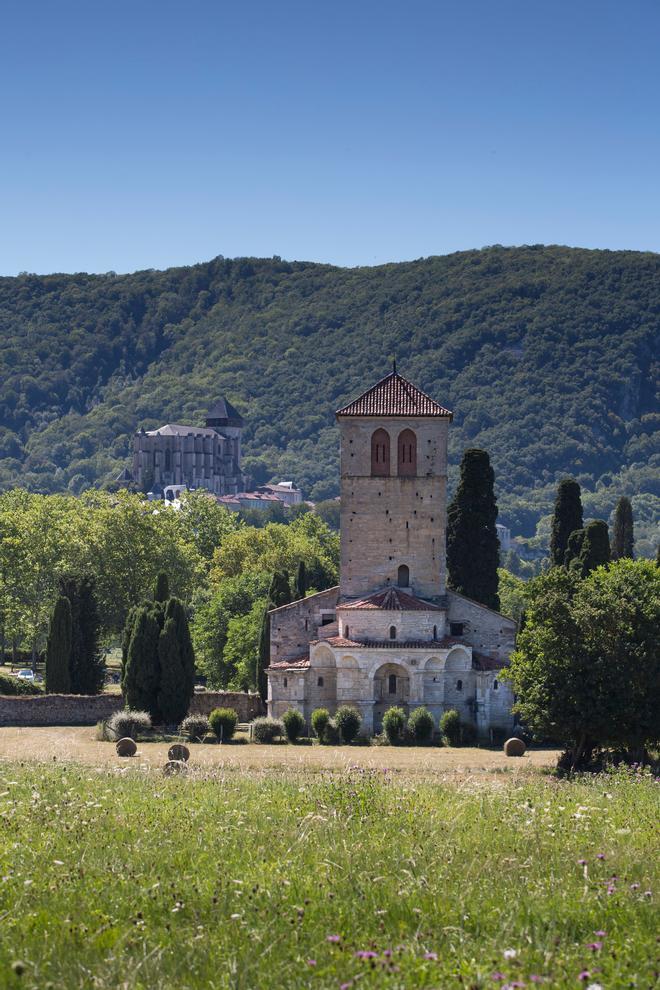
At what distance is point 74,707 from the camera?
6341 centimetres

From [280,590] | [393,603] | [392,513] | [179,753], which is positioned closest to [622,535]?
[280,590]

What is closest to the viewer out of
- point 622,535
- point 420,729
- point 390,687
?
point 420,729

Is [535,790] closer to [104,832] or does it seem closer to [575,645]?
[104,832]

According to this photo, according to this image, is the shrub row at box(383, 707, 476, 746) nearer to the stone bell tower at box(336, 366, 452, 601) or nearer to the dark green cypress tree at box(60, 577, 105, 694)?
the stone bell tower at box(336, 366, 452, 601)

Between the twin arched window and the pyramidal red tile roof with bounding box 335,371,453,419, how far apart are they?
87cm

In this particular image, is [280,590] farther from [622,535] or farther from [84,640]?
[622,535]

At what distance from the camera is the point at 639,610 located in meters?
47.8

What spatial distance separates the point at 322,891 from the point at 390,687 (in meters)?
44.4

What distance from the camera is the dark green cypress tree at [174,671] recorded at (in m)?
61.6

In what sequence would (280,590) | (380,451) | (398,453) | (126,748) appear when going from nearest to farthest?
1. (126,748)
2. (398,453)
3. (380,451)
4. (280,590)

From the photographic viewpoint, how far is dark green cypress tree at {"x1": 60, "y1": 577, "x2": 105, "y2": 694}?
69500mm

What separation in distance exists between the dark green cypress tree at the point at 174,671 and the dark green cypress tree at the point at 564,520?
73.3 feet

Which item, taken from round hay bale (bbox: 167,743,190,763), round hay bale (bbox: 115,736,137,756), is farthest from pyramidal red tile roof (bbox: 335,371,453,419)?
round hay bale (bbox: 167,743,190,763)

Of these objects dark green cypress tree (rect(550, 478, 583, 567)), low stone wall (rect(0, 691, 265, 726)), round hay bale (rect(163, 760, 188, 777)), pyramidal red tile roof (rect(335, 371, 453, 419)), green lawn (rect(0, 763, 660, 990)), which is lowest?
green lawn (rect(0, 763, 660, 990))
